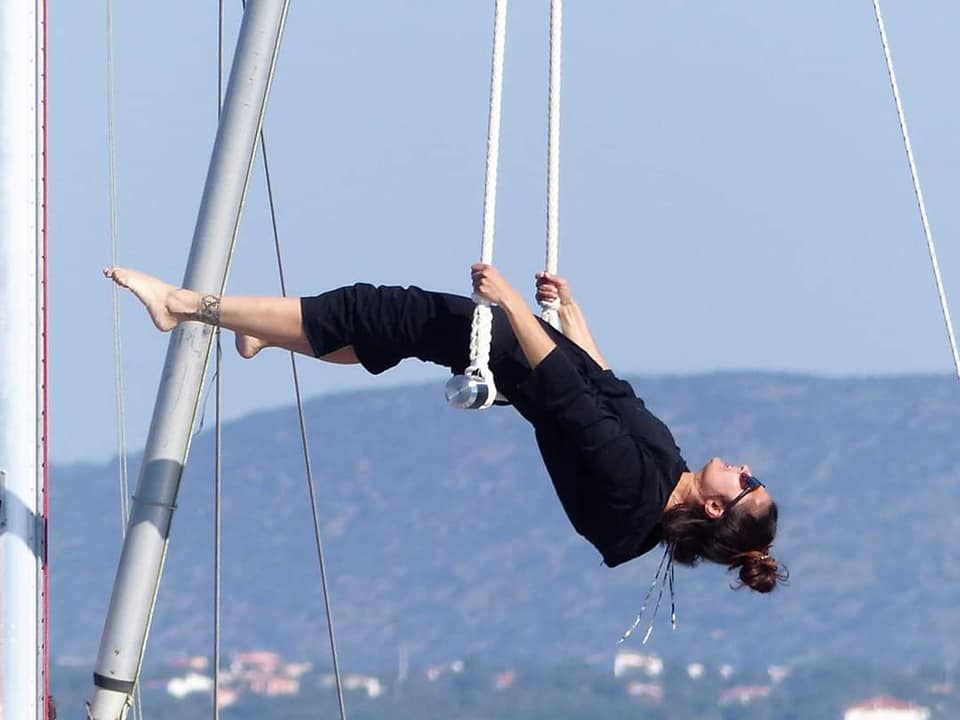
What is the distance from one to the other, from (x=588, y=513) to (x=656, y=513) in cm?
19

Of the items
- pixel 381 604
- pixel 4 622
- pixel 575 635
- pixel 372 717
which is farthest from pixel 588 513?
pixel 381 604

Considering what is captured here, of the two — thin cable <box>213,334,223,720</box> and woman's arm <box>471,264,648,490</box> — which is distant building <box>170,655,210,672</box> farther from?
woman's arm <box>471,264,648,490</box>

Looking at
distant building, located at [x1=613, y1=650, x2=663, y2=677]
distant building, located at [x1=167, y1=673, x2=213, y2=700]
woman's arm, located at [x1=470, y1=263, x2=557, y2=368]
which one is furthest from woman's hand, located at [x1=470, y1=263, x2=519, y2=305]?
distant building, located at [x1=613, y1=650, x2=663, y2=677]

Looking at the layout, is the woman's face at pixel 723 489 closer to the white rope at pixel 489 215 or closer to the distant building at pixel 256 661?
the white rope at pixel 489 215

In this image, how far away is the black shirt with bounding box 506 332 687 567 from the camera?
610cm

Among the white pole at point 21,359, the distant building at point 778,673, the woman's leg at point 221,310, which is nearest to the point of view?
the white pole at point 21,359

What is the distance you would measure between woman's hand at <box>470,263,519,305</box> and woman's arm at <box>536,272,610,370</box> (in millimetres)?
825

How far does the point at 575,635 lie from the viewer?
17350 centimetres

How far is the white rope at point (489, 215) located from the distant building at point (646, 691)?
126489 millimetres

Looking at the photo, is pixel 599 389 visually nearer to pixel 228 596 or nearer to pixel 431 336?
pixel 431 336

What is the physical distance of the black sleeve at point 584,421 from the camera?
6.07m

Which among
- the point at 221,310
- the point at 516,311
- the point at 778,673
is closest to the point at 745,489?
the point at 516,311

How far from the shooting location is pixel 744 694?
14175 cm

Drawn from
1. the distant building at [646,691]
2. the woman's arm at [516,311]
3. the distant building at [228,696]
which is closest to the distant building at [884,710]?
the distant building at [646,691]
